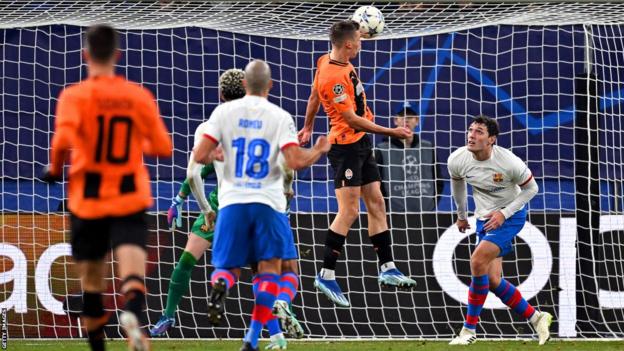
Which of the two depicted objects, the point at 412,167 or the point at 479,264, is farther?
the point at 412,167

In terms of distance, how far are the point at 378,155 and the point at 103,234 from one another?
720 cm

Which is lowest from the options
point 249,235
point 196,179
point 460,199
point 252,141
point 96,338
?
point 96,338

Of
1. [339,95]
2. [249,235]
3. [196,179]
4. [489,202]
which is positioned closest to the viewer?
[249,235]

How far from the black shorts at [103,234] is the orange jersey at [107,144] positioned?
5cm

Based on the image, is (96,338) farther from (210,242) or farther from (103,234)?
(210,242)

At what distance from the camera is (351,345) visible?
1210 cm

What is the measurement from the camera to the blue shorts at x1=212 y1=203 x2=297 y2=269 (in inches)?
348

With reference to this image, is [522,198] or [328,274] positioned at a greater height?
[522,198]

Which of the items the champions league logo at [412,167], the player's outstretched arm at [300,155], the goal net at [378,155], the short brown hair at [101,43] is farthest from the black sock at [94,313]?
the champions league logo at [412,167]

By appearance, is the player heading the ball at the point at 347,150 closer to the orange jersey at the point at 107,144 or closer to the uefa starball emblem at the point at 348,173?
the uefa starball emblem at the point at 348,173

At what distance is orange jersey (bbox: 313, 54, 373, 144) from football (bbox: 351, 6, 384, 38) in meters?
0.66

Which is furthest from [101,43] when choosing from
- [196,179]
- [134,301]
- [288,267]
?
[196,179]

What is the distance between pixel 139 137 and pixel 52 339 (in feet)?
20.4

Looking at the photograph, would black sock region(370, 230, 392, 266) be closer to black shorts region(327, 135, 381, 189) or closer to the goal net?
black shorts region(327, 135, 381, 189)
